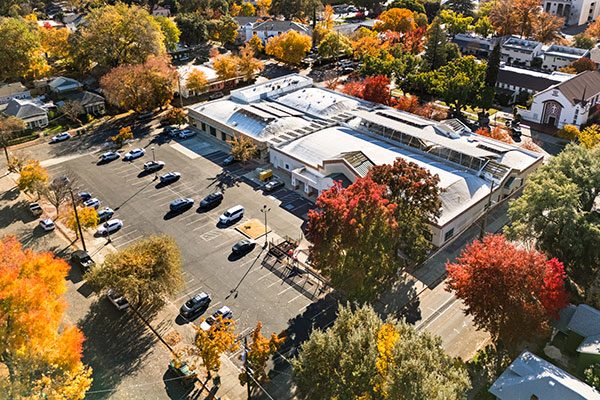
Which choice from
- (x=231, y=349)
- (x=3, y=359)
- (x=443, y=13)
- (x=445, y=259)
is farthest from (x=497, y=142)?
(x=443, y=13)

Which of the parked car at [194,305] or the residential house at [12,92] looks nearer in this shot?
the parked car at [194,305]

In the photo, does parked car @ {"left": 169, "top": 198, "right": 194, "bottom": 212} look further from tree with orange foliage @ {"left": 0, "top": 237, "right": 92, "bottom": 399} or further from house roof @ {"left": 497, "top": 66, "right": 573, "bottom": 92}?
house roof @ {"left": 497, "top": 66, "right": 573, "bottom": 92}

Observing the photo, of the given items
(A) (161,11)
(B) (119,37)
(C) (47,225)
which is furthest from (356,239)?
(A) (161,11)

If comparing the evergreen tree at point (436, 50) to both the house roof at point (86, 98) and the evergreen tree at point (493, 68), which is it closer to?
the evergreen tree at point (493, 68)

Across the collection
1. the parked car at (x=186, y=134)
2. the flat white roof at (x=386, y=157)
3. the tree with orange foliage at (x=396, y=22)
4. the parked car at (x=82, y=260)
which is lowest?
the parked car at (x=82, y=260)

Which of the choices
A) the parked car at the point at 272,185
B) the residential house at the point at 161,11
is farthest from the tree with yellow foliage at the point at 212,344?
the residential house at the point at 161,11

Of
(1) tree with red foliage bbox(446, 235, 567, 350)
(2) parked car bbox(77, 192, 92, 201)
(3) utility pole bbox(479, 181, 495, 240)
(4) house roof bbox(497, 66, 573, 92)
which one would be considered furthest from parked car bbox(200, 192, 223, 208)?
(4) house roof bbox(497, 66, 573, 92)

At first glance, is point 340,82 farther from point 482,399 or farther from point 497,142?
point 482,399
